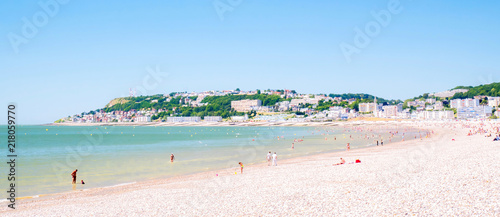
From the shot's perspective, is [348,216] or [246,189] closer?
[348,216]

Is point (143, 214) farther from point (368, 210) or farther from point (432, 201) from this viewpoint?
point (432, 201)

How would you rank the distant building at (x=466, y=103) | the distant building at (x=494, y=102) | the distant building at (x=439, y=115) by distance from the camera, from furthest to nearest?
the distant building at (x=466, y=103) → the distant building at (x=494, y=102) → the distant building at (x=439, y=115)

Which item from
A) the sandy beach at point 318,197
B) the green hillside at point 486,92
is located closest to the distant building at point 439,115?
the green hillside at point 486,92

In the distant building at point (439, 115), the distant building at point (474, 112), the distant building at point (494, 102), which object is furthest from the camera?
the distant building at point (494, 102)

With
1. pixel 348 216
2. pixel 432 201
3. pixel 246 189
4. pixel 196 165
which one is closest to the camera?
pixel 348 216

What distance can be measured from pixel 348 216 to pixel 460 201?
112 inches

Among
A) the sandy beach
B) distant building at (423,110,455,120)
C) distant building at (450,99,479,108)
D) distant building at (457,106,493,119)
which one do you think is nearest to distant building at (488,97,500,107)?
distant building at (450,99,479,108)

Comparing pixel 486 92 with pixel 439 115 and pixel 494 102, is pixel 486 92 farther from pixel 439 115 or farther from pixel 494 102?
pixel 439 115

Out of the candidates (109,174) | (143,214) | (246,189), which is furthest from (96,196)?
(109,174)

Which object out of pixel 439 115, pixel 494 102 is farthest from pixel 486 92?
pixel 439 115

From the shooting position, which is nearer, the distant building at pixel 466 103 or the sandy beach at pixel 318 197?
the sandy beach at pixel 318 197

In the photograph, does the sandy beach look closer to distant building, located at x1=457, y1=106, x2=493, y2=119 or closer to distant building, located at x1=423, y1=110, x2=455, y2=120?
distant building, located at x1=457, y1=106, x2=493, y2=119

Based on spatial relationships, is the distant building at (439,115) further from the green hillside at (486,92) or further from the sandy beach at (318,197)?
the sandy beach at (318,197)

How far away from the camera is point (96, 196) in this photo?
14594 millimetres
